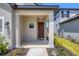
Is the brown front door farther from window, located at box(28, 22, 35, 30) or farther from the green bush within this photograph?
the green bush

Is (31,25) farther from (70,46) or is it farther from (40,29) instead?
(70,46)

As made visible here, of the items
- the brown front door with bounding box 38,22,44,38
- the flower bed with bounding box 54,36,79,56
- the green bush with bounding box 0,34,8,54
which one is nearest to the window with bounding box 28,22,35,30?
the brown front door with bounding box 38,22,44,38

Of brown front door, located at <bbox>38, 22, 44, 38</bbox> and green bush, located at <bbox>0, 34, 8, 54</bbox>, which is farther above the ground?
brown front door, located at <bbox>38, 22, 44, 38</bbox>

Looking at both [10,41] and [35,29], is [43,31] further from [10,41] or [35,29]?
[10,41]

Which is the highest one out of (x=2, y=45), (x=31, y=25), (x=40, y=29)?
(x=31, y=25)

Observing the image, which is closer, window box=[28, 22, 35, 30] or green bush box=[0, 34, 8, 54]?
green bush box=[0, 34, 8, 54]

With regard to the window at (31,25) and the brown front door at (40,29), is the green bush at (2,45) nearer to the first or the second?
the window at (31,25)

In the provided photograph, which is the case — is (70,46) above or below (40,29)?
below

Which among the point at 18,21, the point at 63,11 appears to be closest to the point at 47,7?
the point at 18,21

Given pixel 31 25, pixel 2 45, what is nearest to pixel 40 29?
pixel 31 25

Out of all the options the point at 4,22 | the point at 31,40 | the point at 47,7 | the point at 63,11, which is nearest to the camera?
the point at 4,22

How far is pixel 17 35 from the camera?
19203 mm

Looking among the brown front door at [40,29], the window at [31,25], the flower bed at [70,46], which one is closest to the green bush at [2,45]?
the flower bed at [70,46]

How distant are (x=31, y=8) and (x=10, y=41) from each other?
3905mm
